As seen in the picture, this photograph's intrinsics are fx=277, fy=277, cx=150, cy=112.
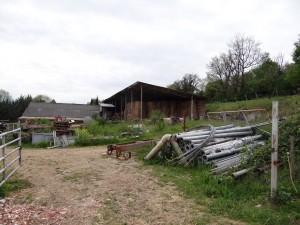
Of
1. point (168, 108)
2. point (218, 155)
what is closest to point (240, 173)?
point (218, 155)

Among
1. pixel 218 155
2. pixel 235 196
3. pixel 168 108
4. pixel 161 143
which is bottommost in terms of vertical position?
pixel 235 196

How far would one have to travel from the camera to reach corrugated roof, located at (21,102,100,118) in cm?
3014

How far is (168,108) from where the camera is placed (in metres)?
25.8

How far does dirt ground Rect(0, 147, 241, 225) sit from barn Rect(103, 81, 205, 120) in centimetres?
1678

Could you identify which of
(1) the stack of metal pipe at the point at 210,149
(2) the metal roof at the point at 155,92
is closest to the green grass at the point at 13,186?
(1) the stack of metal pipe at the point at 210,149

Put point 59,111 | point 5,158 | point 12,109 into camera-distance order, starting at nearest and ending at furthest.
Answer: point 5,158, point 59,111, point 12,109

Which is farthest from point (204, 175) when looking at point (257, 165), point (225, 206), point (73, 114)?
point (73, 114)

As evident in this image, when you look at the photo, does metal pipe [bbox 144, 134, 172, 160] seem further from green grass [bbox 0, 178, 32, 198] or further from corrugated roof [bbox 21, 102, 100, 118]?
Result: corrugated roof [bbox 21, 102, 100, 118]

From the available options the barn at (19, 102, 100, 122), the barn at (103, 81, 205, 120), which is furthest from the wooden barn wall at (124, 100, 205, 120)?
the barn at (19, 102, 100, 122)

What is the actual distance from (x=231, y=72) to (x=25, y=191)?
42428mm

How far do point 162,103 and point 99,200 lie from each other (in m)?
21.7

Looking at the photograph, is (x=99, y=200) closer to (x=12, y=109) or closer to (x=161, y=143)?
(x=161, y=143)

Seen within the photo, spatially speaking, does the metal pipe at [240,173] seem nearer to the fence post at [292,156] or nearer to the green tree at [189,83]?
the fence post at [292,156]

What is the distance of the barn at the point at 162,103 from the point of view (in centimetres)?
2370
